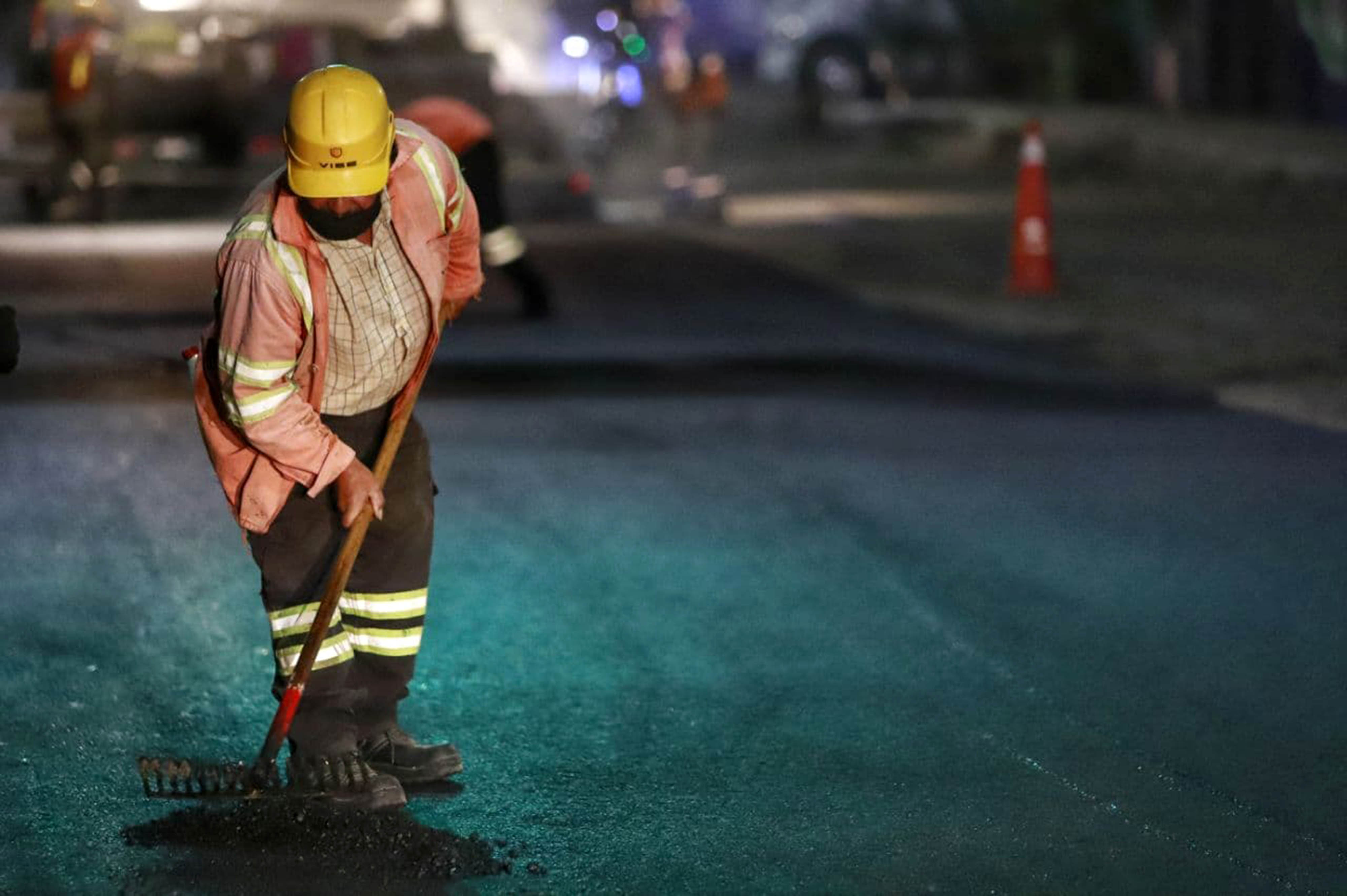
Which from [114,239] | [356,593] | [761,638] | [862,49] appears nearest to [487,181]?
[761,638]

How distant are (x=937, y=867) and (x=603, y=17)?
75.4 feet

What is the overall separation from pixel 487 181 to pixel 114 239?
7.73 m

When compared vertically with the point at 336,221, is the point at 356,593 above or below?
below

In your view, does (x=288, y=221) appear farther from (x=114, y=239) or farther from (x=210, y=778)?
(x=114, y=239)

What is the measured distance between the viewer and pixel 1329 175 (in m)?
21.8

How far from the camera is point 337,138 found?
13.9ft

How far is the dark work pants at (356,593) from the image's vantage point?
4711mm

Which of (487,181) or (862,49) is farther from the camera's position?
(862,49)

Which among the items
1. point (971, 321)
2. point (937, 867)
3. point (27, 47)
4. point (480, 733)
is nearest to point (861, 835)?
point (937, 867)

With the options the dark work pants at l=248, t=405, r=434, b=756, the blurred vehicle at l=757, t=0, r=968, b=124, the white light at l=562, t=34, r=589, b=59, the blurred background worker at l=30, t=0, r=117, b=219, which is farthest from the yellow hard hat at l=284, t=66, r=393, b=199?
the blurred vehicle at l=757, t=0, r=968, b=124

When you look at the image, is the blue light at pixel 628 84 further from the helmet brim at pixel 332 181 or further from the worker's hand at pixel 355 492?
the helmet brim at pixel 332 181

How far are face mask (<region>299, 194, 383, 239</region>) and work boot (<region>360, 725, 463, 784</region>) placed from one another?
1.26 meters

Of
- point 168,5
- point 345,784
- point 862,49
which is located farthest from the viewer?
point 862,49

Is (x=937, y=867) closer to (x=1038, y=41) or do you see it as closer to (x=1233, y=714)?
(x=1233, y=714)
